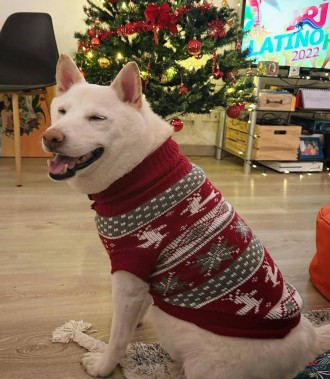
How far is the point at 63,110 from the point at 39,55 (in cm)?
226

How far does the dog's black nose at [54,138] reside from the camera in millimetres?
829

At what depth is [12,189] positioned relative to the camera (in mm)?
2523

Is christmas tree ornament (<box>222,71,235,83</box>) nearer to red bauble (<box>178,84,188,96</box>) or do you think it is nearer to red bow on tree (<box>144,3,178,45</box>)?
red bauble (<box>178,84,188,96</box>)

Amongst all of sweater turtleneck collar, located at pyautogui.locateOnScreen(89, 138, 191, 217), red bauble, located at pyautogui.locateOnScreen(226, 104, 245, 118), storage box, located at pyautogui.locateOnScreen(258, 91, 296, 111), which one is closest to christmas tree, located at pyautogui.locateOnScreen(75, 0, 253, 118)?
red bauble, located at pyautogui.locateOnScreen(226, 104, 245, 118)

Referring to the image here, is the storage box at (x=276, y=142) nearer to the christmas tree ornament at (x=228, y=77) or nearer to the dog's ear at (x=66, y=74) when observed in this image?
the christmas tree ornament at (x=228, y=77)

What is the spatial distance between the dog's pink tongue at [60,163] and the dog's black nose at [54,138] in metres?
0.06

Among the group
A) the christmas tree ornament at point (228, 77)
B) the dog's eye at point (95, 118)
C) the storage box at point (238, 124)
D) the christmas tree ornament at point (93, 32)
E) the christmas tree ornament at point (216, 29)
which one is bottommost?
the storage box at point (238, 124)

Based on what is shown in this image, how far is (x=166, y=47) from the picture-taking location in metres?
2.67

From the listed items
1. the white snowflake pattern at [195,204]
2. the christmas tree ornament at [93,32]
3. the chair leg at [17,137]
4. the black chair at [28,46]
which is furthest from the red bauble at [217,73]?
the white snowflake pattern at [195,204]

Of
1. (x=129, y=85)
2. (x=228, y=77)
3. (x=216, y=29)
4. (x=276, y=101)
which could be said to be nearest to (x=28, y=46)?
(x=216, y=29)

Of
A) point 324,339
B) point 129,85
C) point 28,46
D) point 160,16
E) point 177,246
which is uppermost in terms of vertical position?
point 160,16

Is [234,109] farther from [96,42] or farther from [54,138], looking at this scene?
[54,138]

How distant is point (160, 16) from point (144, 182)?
196 cm

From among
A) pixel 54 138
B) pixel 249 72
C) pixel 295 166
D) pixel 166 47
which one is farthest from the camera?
pixel 295 166
